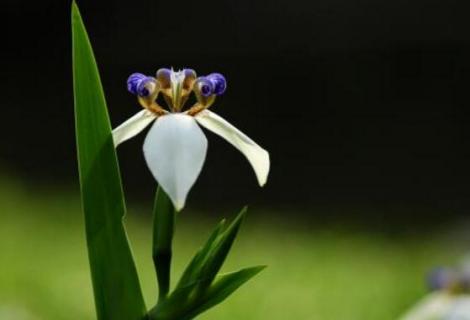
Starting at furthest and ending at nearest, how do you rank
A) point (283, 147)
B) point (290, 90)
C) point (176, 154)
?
point (290, 90), point (283, 147), point (176, 154)

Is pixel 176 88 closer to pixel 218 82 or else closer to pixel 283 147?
pixel 218 82

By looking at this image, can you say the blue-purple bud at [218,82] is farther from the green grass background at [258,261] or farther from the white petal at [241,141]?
the green grass background at [258,261]

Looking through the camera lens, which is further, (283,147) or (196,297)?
(283,147)

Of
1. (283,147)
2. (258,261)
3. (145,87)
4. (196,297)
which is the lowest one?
(283,147)

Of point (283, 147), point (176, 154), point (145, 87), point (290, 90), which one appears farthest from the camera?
point (290, 90)

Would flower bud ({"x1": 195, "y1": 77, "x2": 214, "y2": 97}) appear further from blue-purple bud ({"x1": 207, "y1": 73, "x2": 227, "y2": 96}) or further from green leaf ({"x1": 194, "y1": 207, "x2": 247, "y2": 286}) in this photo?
green leaf ({"x1": 194, "y1": 207, "x2": 247, "y2": 286})

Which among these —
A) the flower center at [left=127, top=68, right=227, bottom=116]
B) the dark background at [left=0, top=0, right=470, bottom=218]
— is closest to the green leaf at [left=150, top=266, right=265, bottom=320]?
the flower center at [left=127, top=68, right=227, bottom=116]

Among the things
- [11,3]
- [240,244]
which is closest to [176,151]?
[240,244]

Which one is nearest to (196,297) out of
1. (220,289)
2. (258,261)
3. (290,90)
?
(220,289)

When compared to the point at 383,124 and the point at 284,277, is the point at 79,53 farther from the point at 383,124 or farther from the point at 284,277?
the point at 383,124
